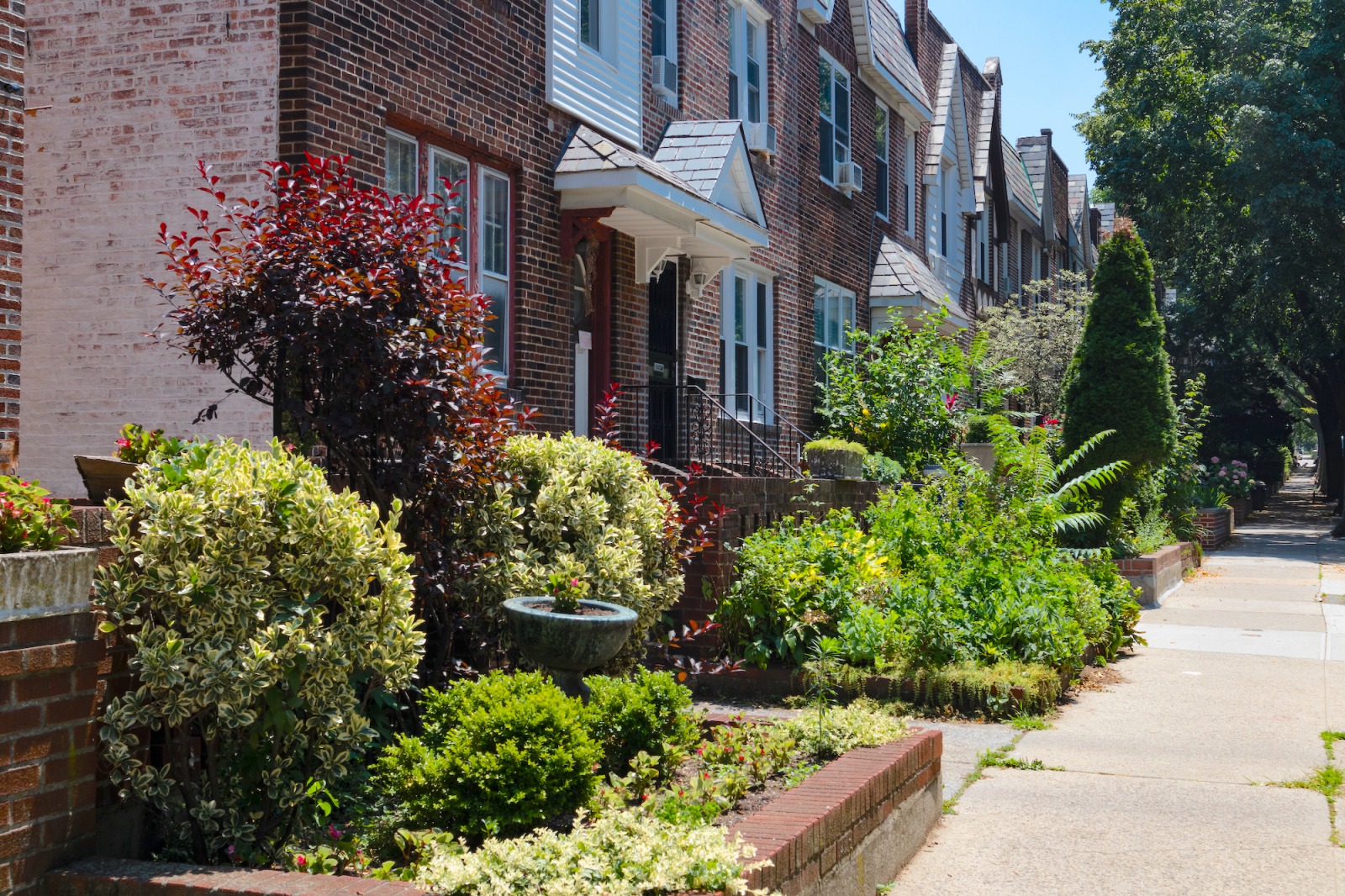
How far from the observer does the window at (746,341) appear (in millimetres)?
16391

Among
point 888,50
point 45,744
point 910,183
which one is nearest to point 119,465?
point 45,744

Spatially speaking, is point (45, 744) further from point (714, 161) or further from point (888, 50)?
point (888, 50)

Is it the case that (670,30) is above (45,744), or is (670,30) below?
above

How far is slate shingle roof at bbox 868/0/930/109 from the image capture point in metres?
21.8

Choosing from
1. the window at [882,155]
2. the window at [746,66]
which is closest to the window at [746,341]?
the window at [746,66]

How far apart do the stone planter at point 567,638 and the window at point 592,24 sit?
8.65m

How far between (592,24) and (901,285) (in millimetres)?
9632

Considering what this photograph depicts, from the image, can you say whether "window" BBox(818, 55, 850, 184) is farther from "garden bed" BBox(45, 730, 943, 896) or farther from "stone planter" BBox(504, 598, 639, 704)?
"stone planter" BBox(504, 598, 639, 704)

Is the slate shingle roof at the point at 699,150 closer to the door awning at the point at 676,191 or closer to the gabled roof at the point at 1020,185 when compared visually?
the door awning at the point at 676,191

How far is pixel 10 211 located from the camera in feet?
23.9

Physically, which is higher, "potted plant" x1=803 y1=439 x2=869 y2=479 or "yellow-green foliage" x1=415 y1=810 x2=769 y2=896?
"potted plant" x1=803 y1=439 x2=869 y2=479

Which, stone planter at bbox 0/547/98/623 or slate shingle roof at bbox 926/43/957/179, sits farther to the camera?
slate shingle roof at bbox 926/43/957/179

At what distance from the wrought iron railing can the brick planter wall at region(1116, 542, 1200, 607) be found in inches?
168

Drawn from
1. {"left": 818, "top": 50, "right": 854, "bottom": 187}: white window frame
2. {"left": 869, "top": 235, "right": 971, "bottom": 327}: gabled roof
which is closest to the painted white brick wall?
{"left": 818, "top": 50, "right": 854, "bottom": 187}: white window frame
